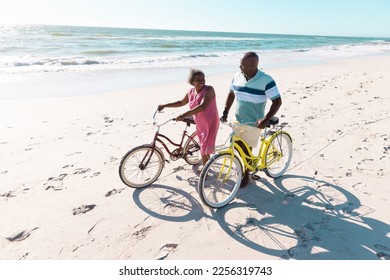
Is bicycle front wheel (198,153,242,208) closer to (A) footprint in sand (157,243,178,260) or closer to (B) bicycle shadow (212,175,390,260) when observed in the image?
(B) bicycle shadow (212,175,390,260)

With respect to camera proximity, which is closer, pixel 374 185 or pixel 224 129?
pixel 374 185

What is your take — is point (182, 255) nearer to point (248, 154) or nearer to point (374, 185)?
point (248, 154)

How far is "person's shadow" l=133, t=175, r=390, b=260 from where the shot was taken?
113 inches

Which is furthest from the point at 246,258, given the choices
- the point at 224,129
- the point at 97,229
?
the point at 224,129

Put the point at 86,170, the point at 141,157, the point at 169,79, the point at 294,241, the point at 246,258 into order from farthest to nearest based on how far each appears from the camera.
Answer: the point at 169,79, the point at 86,170, the point at 141,157, the point at 294,241, the point at 246,258

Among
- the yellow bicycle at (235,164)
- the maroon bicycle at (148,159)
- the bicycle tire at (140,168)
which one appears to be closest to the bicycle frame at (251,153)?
the yellow bicycle at (235,164)

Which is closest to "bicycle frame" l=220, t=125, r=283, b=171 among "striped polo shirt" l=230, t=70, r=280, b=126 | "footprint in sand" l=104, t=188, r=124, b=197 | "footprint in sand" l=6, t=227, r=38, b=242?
"striped polo shirt" l=230, t=70, r=280, b=126

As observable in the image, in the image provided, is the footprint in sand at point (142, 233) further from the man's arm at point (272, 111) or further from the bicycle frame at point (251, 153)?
the man's arm at point (272, 111)

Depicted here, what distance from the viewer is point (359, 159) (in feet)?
15.5

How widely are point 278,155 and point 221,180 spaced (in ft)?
3.19

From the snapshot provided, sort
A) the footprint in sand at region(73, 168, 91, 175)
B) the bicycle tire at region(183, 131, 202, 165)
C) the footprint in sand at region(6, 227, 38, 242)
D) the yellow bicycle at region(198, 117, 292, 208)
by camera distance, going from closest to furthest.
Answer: the footprint in sand at region(6, 227, 38, 242)
the yellow bicycle at region(198, 117, 292, 208)
the bicycle tire at region(183, 131, 202, 165)
the footprint in sand at region(73, 168, 91, 175)

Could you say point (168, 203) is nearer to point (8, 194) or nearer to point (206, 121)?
point (206, 121)

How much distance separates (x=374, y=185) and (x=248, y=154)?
1.91 meters

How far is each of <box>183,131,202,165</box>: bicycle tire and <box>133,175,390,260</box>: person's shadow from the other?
69 cm
